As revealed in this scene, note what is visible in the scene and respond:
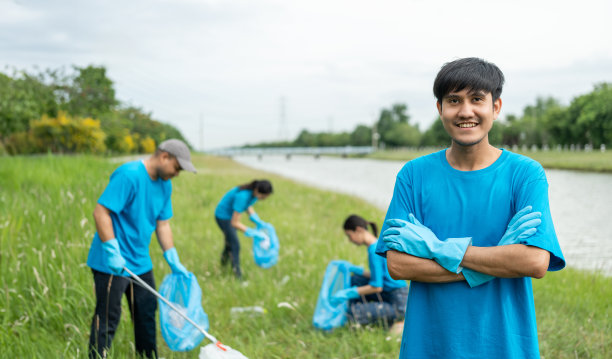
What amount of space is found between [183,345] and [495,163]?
98.1 inches

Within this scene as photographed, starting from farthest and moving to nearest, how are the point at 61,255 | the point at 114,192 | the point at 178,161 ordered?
the point at 61,255, the point at 178,161, the point at 114,192

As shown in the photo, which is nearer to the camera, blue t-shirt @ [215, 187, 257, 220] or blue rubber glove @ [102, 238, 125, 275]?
blue rubber glove @ [102, 238, 125, 275]

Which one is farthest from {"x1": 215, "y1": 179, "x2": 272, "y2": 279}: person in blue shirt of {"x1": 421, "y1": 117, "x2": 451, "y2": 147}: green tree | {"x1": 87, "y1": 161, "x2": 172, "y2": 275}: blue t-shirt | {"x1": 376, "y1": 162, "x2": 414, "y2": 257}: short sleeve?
{"x1": 421, "y1": 117, "x2": 451, "y2": 147}: green tree

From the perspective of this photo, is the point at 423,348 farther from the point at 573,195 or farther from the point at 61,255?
the point at 573,195

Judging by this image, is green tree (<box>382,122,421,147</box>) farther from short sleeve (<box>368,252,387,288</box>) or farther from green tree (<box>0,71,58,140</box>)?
short sleeve (<box>368,252,387,288</box>)

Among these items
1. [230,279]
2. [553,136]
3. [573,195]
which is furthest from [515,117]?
[230,279]

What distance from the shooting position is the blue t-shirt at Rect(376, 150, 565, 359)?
162 centimetres

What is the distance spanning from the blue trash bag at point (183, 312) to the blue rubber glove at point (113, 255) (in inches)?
22.4

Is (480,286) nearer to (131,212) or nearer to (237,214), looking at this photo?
(131,212)

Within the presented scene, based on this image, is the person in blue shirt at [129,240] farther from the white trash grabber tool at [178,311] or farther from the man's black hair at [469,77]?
the man's black hair at [469,77]

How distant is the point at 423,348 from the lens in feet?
5.59

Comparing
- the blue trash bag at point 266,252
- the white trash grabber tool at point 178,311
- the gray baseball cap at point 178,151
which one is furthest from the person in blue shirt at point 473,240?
the blue trash bag at point 266,252

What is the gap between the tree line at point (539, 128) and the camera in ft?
160

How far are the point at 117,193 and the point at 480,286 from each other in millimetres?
2295
